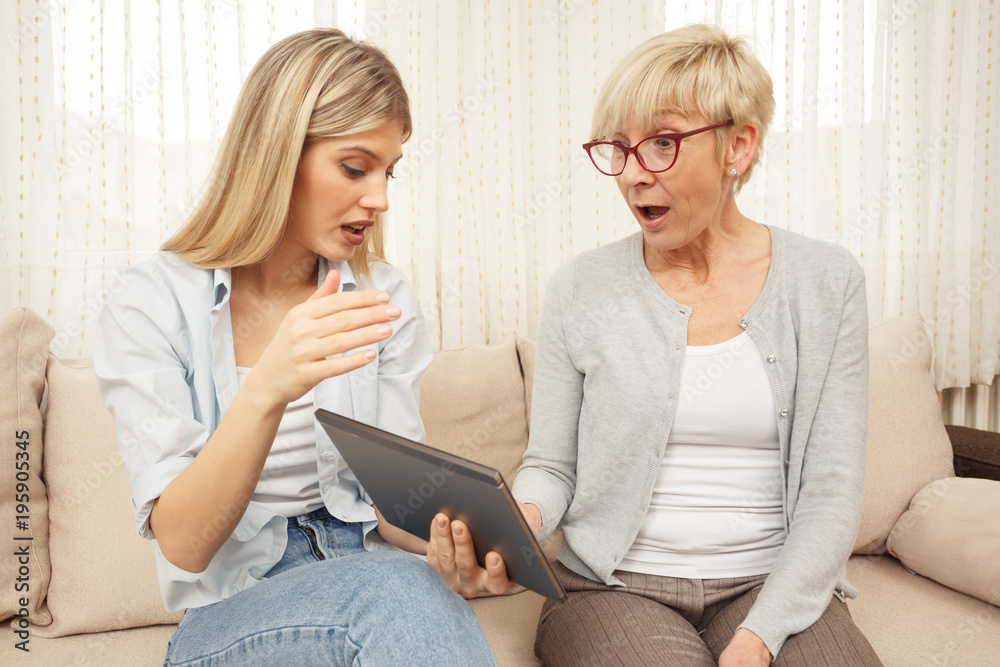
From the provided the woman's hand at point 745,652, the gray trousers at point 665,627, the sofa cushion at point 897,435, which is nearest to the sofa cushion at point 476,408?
the gray trousers at point 665,627

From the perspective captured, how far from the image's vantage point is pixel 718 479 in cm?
118

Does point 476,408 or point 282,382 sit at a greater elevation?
point 282,382

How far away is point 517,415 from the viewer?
1.70m

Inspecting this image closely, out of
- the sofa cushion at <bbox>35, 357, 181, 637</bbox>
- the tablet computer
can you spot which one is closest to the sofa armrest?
the tablet computer

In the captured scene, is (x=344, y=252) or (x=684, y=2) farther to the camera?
(x=684, y=2)

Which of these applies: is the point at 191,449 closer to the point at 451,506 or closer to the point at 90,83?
the point at 451,506

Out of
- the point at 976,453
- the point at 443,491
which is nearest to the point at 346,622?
the point at 443,491

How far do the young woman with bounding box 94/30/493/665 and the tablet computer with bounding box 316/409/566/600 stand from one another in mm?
70

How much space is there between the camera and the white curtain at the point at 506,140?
5.77ft

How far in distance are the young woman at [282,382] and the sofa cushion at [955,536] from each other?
109cm

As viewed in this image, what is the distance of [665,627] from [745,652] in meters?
0.12

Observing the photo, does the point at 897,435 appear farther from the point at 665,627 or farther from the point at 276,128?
the point at 276,128

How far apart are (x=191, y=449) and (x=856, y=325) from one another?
1.04m

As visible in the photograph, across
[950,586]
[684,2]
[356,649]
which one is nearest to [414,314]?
[356,649]
